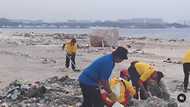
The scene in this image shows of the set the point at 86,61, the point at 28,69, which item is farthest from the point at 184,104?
the point at 86,61

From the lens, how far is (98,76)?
10.0m

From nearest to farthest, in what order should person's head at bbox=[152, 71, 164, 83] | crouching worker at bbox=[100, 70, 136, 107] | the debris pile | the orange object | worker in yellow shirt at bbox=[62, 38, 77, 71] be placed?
the orange object
crouching worker at bbox=[100, 70, 136, 107]
the debris pile
person's head at bbox=[152, 71, 164, 83]
worker in yellow shirt at bbox=[62, 38, 77, 71]

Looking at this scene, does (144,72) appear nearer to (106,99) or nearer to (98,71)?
(106,99)

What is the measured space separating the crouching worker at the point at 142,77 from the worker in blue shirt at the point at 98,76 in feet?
7.85

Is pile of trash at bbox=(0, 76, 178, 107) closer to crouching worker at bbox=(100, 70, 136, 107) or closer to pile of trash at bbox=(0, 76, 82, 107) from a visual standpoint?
pile of trash at bbox=(0, 76, 82, 107)

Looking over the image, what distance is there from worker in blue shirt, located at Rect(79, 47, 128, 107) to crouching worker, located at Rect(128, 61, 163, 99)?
7.85ft

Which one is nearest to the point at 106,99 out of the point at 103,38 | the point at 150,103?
the point at 150,103

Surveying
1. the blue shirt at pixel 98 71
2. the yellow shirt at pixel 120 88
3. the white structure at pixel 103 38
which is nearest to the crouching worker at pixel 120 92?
the yellow shirt at pixel 120 88

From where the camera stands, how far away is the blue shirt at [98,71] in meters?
9.77

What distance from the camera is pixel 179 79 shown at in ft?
67.4

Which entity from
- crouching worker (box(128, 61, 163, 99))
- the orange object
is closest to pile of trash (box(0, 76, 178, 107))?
crouching worker (box(128, 61, 163, 99))

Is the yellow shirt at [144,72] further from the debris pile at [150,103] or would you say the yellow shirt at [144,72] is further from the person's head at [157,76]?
the debris pile at [150,103]

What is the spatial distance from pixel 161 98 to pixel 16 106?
352 cm

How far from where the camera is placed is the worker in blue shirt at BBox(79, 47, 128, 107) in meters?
9.74
